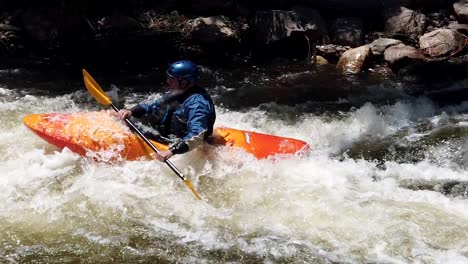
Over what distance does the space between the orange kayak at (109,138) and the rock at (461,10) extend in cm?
536

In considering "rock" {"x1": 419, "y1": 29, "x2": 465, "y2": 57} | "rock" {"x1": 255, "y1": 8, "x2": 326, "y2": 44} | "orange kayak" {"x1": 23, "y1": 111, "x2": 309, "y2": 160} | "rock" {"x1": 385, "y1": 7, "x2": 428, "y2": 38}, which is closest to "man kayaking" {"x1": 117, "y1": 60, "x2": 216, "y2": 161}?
"orange kayak" {"x1": 23, "y1": 111, "x2": 309, "y2": 160}

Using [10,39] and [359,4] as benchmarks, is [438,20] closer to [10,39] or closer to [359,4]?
[359,4]

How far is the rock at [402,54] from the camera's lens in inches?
316

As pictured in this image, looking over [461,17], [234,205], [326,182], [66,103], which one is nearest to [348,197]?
[326,182]

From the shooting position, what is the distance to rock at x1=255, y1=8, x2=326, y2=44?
8.55 meters

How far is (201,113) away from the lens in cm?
452

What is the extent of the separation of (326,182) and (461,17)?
18.7 ft

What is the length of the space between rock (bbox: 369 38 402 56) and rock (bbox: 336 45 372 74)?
178 mm

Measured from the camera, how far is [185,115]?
15.3ft

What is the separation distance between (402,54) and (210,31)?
123 inches

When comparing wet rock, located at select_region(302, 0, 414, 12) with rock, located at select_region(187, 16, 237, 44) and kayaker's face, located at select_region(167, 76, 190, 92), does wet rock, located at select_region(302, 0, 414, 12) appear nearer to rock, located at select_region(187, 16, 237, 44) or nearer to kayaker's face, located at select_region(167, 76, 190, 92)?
rock, located at select_region(187, 16, 237, 44)

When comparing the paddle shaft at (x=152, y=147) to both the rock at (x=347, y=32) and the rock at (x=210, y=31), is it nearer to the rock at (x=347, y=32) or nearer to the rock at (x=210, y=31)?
the rock at (x=210, y=31)

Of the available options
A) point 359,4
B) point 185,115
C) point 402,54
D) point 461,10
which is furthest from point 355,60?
point 185,115

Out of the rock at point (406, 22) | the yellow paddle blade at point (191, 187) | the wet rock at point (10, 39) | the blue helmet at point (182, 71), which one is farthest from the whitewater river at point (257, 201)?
the rock at point (406, 22)
